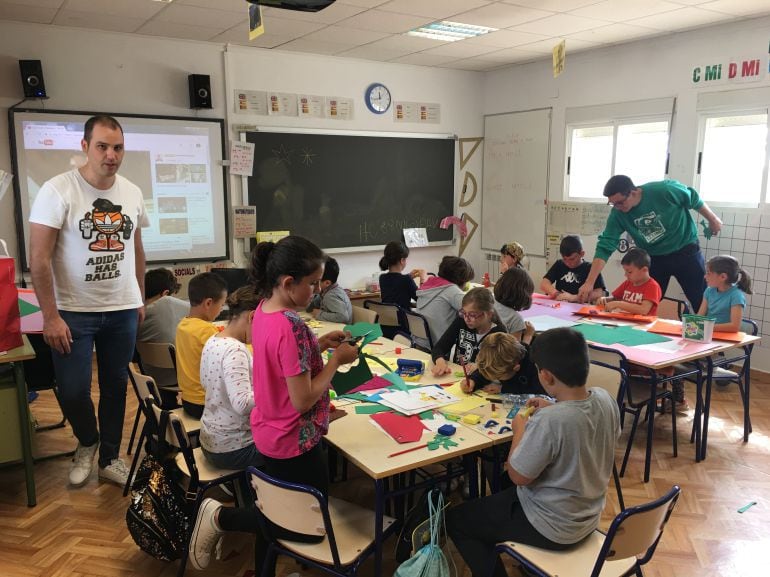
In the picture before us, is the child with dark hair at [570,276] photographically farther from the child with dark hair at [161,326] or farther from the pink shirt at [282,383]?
the pink shirt at [282,383]

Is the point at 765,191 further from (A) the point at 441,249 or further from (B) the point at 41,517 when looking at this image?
(B) the point at 41,517

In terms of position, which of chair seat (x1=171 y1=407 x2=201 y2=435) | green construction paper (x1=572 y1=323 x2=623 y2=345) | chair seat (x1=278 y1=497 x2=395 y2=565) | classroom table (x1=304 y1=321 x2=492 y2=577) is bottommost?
chair seat (x1=278 y1=497 x2=395 y2=565)

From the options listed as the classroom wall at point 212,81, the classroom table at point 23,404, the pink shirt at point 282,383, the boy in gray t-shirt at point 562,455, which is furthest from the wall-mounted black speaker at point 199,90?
the boy in gray t-shirt at point 562,455

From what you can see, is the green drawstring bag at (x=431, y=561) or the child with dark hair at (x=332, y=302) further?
the child with dark hair at (x=332, y=302)

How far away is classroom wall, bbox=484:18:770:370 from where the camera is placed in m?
4.86

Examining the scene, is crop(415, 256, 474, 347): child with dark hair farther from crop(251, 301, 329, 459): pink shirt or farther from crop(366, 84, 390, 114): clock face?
crop(366, 84, 390, 114): clock face

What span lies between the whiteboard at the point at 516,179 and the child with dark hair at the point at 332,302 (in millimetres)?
3303

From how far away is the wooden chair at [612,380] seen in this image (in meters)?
2.71

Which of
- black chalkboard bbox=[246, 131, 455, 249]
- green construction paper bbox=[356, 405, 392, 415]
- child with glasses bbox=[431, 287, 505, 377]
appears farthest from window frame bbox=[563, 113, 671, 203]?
green construction paper bbox=[356, 405, 392, 415]

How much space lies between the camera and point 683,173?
526cm

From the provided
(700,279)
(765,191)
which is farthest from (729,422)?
(765,191)

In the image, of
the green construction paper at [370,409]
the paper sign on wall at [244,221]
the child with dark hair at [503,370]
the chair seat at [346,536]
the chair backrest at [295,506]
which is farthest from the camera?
the paper sign on wall at [244,221]

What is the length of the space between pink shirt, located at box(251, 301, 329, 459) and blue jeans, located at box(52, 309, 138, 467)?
1.37m

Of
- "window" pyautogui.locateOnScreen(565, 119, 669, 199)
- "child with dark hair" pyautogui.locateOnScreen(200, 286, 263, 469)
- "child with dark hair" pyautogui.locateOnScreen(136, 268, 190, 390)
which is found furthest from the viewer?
"window" pyautogui.locateOnScreen(565, 119, 669, 199)
